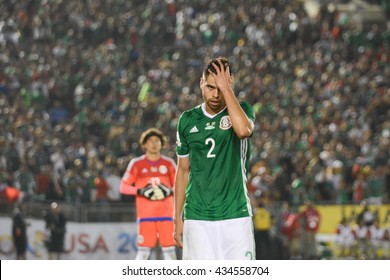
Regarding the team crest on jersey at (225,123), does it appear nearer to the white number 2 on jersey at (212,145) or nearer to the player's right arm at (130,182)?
the white number 2 on jersey at (212,145)

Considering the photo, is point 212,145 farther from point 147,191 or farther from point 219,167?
point 147,191

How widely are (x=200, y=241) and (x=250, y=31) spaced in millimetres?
25788

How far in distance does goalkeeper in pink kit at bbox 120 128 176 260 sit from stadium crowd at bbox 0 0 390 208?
7.51m

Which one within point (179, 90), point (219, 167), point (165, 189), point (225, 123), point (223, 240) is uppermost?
point (179, 90)

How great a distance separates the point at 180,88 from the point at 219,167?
20.9 meters

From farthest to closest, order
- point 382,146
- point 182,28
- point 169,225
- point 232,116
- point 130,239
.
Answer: point 182,28
point 382,146
point 130,239
point 169,225
point 232,116

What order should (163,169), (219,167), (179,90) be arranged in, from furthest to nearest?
(179,90)
(163,169)
(219,167)

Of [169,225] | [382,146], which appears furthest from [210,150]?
[382,146]

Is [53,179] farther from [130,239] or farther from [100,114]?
[100,114]

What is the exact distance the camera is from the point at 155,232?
16031 mm

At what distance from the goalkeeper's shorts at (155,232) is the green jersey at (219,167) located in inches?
242

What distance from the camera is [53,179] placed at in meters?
23.8

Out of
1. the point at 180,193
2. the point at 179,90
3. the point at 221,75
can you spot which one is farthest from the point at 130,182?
the point at 179,90

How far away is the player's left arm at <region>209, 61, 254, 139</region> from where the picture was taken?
30.8 feet
